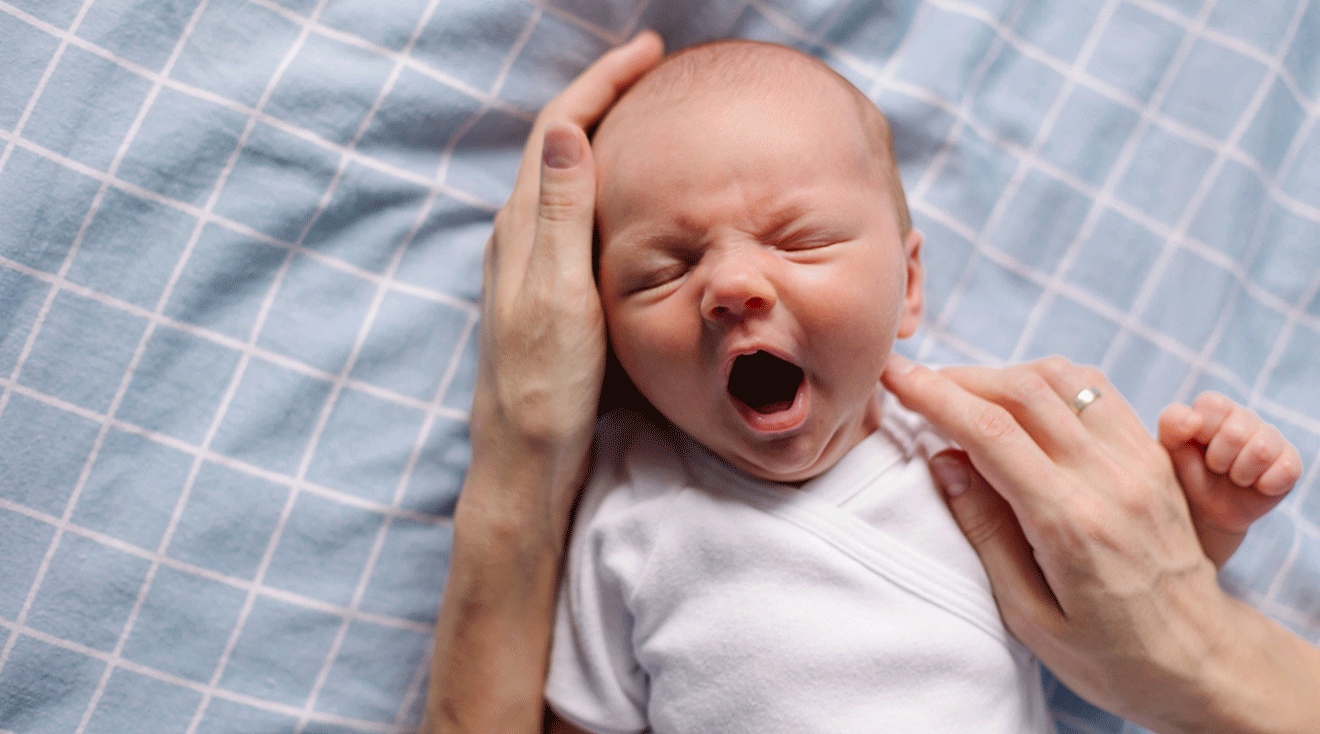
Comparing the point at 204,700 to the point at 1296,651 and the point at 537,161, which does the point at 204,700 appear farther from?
the point at 1296,651

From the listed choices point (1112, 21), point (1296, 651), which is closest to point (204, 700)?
point (1296, 651)

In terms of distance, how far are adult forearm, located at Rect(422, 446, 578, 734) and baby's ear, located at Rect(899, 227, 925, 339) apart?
0.55 metres

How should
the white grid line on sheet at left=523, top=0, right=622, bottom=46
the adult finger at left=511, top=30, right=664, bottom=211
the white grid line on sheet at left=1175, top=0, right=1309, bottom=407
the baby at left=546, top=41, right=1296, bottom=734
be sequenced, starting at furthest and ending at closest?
the white grid line on sheet at left=1175, top=0, right=1309, bottom=407
the white grid line on sheet at left=523, top=0, right=622, bottom=46
the adult finger at left=511, top=30, right=664, bottom=211
the baby at left=546, top=41, right=1296, bottom=734

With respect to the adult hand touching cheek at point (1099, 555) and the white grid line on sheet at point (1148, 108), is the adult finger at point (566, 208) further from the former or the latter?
the white grid line on sheet at point (1148, 108)

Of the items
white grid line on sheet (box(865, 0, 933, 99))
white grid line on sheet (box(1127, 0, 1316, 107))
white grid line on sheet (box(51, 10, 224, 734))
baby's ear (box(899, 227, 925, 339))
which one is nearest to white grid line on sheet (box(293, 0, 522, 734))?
white grid line on sheet (box(51, 10, 224, 734))

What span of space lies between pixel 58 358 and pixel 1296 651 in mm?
1964

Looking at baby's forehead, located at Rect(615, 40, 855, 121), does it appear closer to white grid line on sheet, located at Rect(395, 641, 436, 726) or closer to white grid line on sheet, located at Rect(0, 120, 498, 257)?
white grid line on sheet, located at Rect(0, 120, 498, 257)

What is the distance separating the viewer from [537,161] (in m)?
1.38

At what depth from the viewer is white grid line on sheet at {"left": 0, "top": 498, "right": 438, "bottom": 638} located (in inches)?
52.2

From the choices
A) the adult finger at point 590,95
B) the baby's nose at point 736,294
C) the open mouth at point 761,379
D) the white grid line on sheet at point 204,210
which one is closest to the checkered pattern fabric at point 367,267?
the white grid line on sheet at point 204,210

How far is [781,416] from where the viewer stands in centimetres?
112

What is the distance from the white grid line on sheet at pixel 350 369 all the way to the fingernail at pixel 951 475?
0.79 meters

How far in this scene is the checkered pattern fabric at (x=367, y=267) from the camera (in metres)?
1.33

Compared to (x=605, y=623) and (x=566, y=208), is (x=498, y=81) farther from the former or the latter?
(x=605, y=623)
